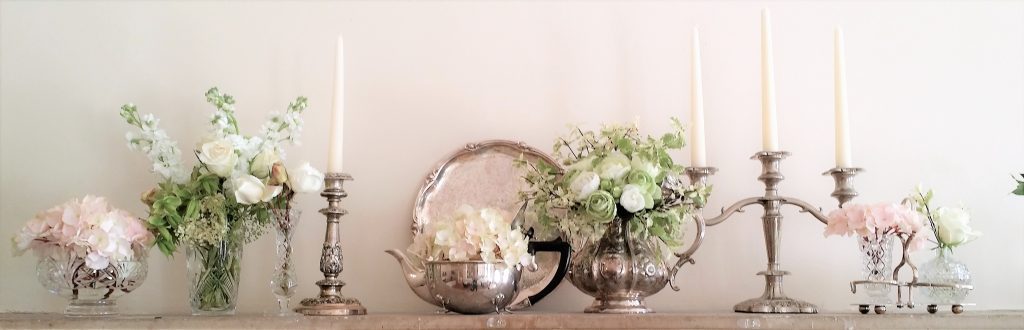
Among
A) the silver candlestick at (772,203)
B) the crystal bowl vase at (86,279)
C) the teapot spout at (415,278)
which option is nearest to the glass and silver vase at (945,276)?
the silver candlestick at (772,203)

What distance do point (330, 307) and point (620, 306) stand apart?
1.33 feet

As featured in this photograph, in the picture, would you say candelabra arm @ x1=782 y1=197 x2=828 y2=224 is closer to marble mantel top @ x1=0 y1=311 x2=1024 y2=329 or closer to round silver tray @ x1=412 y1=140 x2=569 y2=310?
marble mantel top @ x1=0 y1=311 x2=1024 y2=329

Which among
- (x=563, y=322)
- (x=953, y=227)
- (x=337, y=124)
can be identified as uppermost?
(x=337, y=124)

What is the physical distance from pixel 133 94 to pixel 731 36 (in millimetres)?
1012

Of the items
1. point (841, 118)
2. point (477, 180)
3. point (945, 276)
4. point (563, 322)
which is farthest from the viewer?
point (477, 180)

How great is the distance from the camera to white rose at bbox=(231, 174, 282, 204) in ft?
4.40

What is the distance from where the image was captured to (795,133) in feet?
5.16

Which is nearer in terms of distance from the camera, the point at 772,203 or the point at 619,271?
the point at 619,271

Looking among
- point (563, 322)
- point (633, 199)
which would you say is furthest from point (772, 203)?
point (563, 322)

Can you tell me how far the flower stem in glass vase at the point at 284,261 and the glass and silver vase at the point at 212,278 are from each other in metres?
0.06

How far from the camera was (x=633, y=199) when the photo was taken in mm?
1256

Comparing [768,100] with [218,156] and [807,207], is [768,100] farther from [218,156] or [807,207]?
[218,156]

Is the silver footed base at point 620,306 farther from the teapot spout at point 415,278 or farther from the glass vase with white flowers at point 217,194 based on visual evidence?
the glass vase with white flowers at point 217,194

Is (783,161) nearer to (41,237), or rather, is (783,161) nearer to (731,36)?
(731,36)
